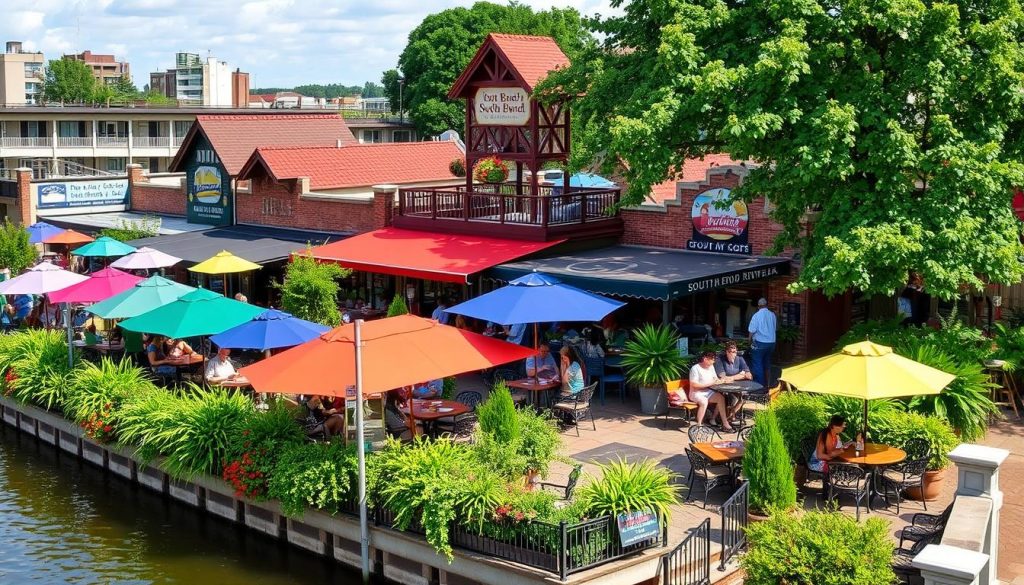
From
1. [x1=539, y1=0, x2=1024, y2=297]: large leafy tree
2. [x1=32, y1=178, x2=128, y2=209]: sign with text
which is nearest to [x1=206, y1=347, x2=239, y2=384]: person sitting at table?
[x1=539, y1=0, x2=1024, y2=297]: large leafy tree

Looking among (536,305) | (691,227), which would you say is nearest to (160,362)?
(536,305)

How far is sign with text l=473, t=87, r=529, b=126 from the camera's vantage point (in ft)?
82.7

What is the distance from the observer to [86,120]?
238 ft

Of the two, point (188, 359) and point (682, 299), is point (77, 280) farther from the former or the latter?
point (682, 299)

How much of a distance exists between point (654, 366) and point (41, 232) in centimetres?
2136

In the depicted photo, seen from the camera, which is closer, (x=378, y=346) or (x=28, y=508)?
(x=378, y=346)

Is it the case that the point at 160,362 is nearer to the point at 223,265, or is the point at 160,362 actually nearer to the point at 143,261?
the point at 223,265

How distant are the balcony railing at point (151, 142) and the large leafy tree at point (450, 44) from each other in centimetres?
1577

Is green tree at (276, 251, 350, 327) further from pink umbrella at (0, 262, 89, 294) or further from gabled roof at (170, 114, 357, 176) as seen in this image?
gabled roof at (170, 114, 357, 176)

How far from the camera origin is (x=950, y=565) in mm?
9359

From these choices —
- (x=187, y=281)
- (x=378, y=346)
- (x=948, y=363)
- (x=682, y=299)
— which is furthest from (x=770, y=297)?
(x=187, y=281)

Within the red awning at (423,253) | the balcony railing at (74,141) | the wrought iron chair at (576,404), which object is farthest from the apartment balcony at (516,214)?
the balcony railing at (74,141)

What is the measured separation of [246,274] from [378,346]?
16686 mm

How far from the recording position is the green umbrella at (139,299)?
813 inches
